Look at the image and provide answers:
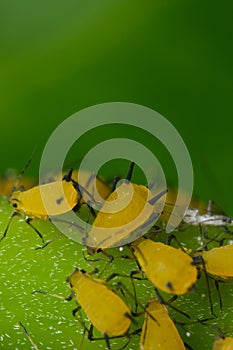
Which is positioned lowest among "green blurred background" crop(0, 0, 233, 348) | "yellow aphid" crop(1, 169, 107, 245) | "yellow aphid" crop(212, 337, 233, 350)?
"yellow aphid" crop(212, 337, 233, 350)

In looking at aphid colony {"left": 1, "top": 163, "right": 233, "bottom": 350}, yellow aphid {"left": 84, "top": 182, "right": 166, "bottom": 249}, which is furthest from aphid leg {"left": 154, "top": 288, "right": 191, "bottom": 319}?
yellow aphid {"left": 84, "top": 182, "right": 166, "bottom": 249}

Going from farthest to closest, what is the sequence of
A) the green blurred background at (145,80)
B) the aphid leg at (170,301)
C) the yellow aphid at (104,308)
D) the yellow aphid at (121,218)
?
the green blurred background at (145,80) → the yellow aphid at (121,218) → the aphid leg at (170,301) → the yellow aphid at (104,308)

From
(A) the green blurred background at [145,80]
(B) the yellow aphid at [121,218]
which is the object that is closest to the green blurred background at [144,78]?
(A) the green blurred background at [145,80]

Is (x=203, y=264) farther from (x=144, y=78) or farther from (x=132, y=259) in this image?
(x=144, y=78)

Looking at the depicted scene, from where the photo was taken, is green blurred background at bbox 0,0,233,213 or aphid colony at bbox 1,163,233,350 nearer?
aphid colony at bbox 1,163,233,350

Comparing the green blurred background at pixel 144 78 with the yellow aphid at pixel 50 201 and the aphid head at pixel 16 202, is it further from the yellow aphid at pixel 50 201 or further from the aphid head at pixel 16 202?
the yellow aphid at pixel 50 201

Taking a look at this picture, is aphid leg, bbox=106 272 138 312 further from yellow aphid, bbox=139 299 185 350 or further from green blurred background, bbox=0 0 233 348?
green blurred background, bbox=0 0 233 348

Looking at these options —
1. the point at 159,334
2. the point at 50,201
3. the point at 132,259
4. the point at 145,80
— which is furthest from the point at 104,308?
the point at 145,80
